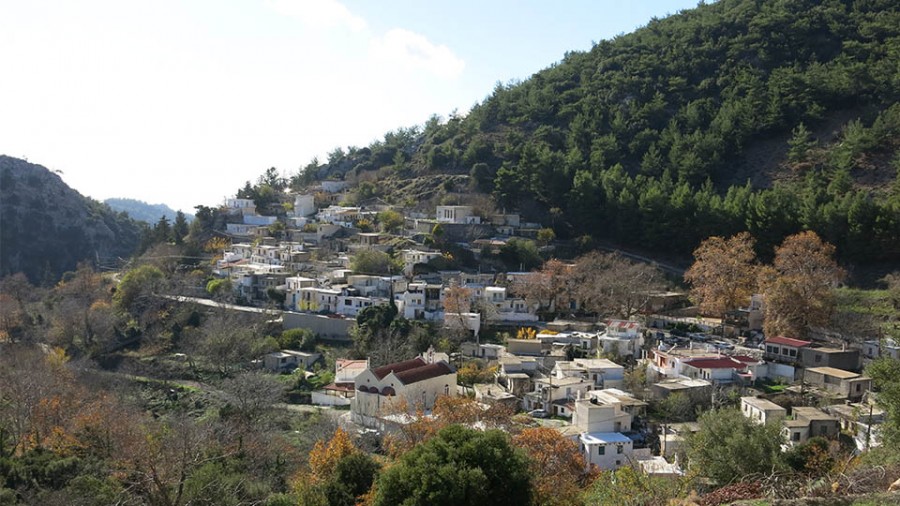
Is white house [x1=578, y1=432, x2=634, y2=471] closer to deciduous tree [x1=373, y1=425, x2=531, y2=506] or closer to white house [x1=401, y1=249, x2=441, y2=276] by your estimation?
deciduous tree [x1=373, y1=425, x2=531, y2=506]

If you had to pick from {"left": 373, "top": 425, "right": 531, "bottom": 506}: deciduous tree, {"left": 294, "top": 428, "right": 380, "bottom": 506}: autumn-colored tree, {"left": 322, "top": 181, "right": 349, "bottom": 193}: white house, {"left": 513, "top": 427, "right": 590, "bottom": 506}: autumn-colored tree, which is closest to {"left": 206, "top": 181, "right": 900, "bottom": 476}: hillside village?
{"left": 513, "top": 427, "right": 590, "bottom": 506}: autumn-colored tree

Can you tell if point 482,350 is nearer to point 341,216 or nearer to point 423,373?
point 423,373

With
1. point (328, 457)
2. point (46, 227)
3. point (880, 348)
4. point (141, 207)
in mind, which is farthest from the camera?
point (141, 207)

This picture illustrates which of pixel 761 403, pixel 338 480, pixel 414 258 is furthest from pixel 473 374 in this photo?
pixel 414 258

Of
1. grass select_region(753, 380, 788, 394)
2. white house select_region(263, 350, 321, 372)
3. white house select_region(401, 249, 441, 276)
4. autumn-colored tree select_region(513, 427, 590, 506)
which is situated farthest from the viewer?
white house select_region(401, 249, 441, 276)

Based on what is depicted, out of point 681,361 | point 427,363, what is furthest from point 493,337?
point 681,361

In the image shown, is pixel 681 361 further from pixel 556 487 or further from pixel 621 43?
pixel 621 43
